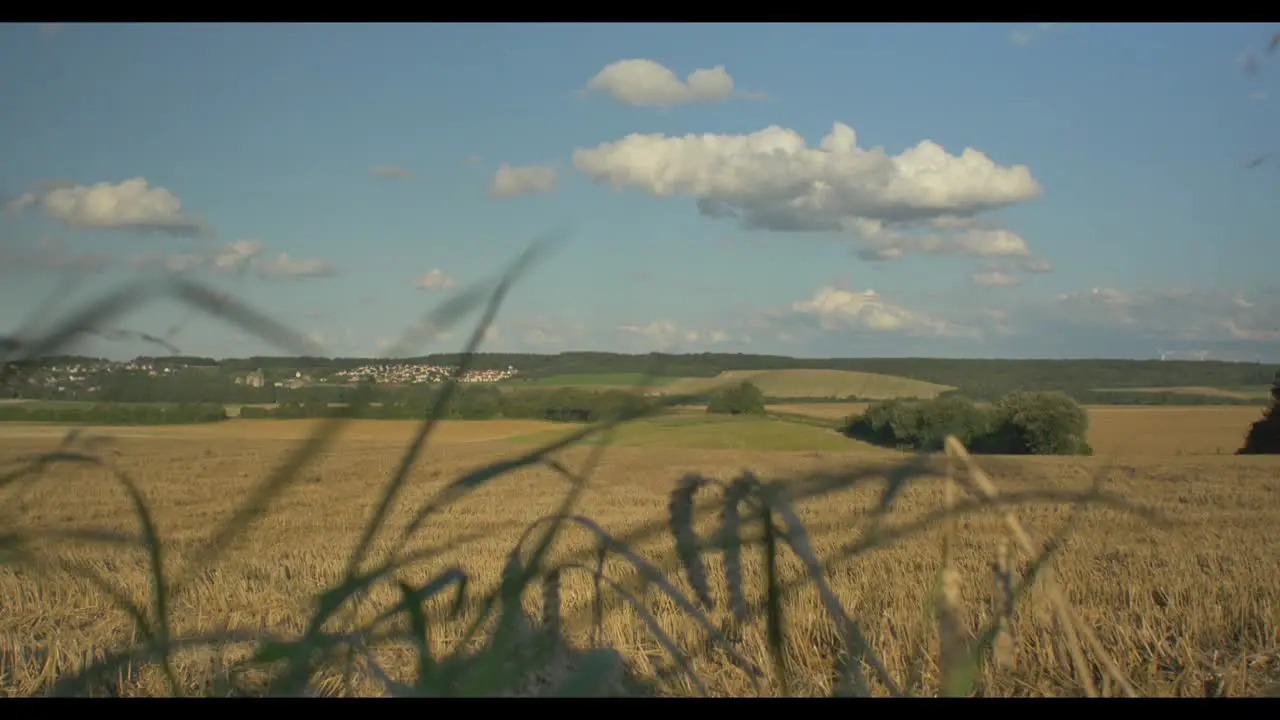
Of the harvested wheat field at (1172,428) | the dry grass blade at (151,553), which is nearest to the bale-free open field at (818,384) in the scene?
the dry grass blade at (151,553)

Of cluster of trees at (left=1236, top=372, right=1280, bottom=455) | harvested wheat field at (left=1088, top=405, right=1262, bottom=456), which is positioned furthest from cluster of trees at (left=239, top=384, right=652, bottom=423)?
cluster of trees at (left=1236, top=372, right=1280, bottom=455)

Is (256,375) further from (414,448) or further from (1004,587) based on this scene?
(1004,587)

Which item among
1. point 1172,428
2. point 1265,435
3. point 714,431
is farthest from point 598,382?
point 1265,435

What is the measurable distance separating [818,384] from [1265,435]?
1299 inches

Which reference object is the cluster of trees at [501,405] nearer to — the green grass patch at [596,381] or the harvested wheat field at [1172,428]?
the green grass patch at [596,381]

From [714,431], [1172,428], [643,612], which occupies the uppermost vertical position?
[714,431]

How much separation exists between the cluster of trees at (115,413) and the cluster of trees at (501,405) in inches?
3.6

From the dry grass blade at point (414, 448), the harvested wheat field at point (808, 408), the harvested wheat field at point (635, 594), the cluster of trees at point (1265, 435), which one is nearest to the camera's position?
the dry grass blade at point (414, 448)

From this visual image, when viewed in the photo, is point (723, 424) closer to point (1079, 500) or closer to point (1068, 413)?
point (1079, 500)

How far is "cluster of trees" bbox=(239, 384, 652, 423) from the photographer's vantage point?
683 mm

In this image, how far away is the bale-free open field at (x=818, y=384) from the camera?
700 millimetres

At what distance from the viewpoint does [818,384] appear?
134cm
